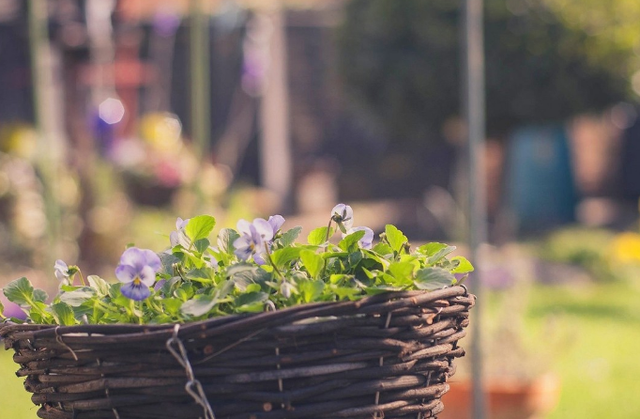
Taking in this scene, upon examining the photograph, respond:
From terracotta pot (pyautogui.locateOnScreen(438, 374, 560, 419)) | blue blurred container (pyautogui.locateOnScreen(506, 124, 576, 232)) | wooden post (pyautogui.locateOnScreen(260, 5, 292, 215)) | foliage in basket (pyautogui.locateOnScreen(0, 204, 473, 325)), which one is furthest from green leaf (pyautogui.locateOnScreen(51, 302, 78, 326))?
blue blurred container (pyautogui.locateOnScreen(506, 124, 576, 232))

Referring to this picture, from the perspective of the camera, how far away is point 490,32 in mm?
6586

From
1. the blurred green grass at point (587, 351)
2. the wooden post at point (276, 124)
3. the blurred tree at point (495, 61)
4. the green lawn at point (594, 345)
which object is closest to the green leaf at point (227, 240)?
the blurred green grass at point (587, 351)

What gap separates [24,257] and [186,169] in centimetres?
126

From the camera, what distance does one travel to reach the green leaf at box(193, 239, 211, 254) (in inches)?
37.0

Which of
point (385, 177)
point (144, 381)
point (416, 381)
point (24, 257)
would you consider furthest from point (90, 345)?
point (385, 177)

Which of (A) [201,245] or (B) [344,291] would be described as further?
(A) [201,245]

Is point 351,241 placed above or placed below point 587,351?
below

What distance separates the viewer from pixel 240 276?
86cm

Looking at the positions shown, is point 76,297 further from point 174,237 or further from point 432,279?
point 432,279

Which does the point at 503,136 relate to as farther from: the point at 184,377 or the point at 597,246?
the point at 184,377

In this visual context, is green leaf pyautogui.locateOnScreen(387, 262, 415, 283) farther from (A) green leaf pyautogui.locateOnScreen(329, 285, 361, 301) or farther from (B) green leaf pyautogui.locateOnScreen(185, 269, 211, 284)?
(B) green leaf pyautogui.locateOnScreen(185, 269, 211, 284)

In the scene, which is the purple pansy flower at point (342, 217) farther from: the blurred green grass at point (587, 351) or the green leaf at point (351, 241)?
the blurred green grass at point (587, 351)

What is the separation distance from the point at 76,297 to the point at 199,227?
0.14 meters

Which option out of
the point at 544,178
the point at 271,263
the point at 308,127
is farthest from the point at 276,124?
the point at 271,263
